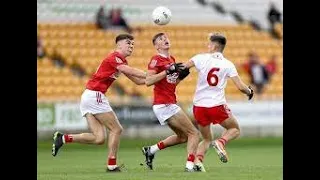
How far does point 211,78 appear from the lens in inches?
568

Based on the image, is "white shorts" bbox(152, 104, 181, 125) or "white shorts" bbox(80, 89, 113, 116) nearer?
"white shorts" bbox(152, 104, 181, 125)

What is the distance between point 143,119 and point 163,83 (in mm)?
10252

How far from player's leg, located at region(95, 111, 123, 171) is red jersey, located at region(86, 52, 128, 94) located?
0.43 metres

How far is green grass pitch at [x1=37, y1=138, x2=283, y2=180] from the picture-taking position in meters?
13.5

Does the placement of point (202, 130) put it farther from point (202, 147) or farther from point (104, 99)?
point (104, 99)

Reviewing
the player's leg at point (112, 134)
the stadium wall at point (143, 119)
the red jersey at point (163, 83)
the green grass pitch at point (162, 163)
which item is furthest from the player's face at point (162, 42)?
the stadium wall at point (143, 119)

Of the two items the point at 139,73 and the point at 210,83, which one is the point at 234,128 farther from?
the point at 139,73

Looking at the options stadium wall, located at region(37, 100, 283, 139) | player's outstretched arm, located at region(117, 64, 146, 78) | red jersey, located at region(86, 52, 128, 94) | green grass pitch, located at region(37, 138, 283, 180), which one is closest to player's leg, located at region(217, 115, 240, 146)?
green grass pitch, located at region(37, 138, 283, 180)

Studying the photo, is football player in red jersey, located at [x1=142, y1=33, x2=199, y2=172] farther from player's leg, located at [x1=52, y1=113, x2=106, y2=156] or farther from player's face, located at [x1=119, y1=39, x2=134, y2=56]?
player's leg, located at [x1=52, y1=113, x2=106, y2=156]

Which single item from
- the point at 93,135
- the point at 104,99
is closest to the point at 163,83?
the point at 104,99

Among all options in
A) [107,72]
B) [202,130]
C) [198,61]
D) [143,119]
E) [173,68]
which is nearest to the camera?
[173,68]
